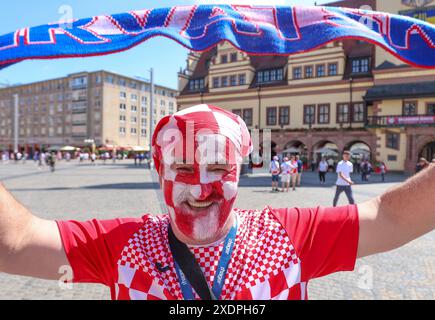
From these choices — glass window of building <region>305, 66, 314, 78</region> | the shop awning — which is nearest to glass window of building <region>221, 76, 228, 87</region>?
glass window of building <region>305, 66, 314, 78</region>

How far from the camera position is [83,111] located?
67.6 metres

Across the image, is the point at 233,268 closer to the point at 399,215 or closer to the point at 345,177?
the point at 399,215

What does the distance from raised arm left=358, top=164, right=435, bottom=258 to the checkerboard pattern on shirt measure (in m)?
0.37

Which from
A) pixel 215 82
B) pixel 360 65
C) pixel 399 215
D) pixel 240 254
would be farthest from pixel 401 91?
pixel 240 254

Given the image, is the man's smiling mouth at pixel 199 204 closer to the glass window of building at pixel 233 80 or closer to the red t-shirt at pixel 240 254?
the red t-shirt at pixel 240 254

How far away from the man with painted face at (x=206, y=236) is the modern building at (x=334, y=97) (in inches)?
975

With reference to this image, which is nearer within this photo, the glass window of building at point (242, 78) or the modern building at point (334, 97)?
the modern building at point (334, 97)

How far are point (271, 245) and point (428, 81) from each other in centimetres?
3118

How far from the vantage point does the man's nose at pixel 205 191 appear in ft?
4.15

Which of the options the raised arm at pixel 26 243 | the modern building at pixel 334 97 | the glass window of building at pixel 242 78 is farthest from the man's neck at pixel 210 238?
the glass window of building at pixel 242 78

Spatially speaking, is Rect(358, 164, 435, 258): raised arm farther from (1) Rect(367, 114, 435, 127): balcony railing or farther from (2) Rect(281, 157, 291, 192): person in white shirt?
(1) Rect(367, 114, 435, 127): balcony railing
